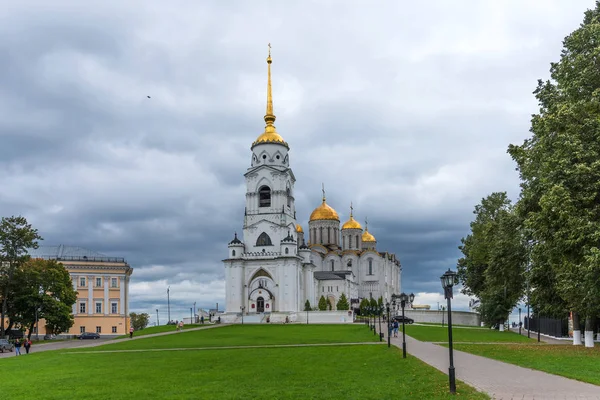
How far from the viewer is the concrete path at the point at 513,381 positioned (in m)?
15.4

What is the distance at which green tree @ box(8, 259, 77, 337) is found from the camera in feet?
192

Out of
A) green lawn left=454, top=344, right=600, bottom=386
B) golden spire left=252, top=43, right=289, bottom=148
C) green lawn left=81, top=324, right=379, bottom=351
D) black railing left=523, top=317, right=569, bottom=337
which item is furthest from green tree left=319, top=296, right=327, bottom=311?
green lawn left=454, top=344, right=600, bottom=386

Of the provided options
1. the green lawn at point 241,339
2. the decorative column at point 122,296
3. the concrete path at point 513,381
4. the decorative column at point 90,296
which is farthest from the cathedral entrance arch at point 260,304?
the concrete path at point 513,381

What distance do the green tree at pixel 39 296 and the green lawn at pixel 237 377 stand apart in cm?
3074

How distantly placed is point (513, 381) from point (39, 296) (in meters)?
51.7

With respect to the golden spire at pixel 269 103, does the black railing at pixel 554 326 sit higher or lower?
lower

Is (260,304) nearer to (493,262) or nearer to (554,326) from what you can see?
(554,326)

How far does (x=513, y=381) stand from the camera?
18.2 meters

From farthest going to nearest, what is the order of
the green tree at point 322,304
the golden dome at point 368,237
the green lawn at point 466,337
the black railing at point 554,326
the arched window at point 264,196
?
the golden dome at point 368,237, the green tree at point 322,304, the arched window at point 264,196, the black railing at point 554,326, the green lawn at point 466,337

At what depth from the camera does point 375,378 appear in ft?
64.1

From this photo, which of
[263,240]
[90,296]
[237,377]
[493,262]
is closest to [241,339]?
[493,262]

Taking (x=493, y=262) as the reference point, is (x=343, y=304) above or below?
below

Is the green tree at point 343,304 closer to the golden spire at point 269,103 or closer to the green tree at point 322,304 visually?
the green tree at point 322,304

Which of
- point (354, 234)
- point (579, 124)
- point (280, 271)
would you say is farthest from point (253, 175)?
point (579, 124)
